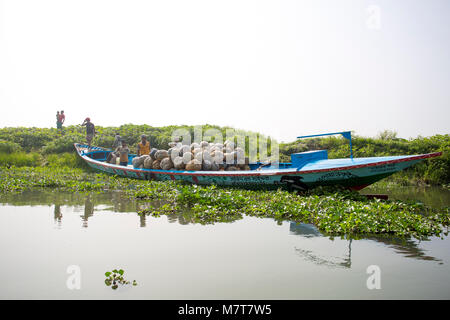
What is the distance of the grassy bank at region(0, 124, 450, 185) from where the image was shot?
12.1m

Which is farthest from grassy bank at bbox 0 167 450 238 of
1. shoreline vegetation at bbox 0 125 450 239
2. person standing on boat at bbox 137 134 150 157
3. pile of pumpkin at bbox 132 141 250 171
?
person standing on boat at bbox 137 134 150 157

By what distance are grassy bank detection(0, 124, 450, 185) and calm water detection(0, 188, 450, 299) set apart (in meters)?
7.63

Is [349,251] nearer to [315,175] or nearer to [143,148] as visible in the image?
[315,175]

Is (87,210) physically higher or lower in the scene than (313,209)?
lower

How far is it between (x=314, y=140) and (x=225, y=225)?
10582 mm

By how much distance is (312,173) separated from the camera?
8.27m

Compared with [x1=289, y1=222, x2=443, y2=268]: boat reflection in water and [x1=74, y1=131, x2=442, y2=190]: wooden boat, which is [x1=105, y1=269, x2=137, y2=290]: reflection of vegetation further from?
[x1=74, y1=131, x2=442, y2=190]: wooden boat

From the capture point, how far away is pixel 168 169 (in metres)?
11.4

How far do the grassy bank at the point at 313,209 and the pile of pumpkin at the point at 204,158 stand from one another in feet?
2.74

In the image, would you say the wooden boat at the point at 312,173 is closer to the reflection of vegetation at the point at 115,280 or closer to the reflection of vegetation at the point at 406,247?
the reflection of vegetation at the point at 406,247

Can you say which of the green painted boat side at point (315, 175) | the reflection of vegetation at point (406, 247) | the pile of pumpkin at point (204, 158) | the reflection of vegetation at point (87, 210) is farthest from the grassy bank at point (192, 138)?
the reflection of vegetation at point (87, 210)

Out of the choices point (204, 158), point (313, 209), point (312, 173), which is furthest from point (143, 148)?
point (313, 209)

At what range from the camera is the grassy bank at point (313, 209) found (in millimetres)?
5723

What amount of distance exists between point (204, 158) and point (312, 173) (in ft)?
12.3
